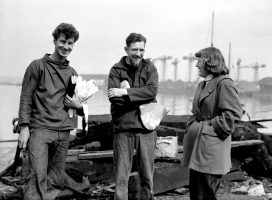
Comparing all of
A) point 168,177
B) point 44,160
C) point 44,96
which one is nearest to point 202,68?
point 44,96

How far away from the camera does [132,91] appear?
3609 mm

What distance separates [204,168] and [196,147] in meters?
0.20

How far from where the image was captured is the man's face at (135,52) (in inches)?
146

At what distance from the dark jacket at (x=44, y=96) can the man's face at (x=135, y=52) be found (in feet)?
2.42

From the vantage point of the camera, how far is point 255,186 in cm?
536

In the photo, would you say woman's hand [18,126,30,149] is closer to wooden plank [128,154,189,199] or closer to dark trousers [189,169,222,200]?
Result: dark trousers [189,169,222,200]

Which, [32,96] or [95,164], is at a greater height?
[32,96]

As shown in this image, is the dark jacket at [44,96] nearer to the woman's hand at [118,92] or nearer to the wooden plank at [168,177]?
the woman's hand at [118,92]

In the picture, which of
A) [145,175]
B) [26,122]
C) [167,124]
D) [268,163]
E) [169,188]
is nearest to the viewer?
[26,122]

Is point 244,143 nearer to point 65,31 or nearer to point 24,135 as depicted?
point 65,31

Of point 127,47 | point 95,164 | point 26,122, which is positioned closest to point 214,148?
point 127,47

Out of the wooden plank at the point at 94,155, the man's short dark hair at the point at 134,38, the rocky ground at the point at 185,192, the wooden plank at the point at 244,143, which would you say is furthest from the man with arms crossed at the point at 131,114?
the wooden plank at the point at 244,143

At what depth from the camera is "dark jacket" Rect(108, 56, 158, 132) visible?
11.9 feet

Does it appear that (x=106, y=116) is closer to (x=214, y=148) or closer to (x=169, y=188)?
(x=169, y=188)
